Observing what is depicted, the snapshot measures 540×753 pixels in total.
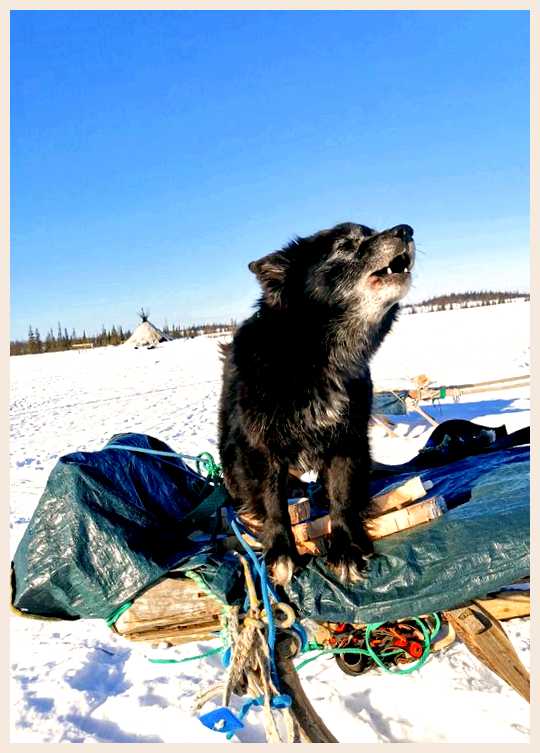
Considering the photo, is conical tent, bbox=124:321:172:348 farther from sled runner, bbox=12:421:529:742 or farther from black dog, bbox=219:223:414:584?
sled runner, bbox=12:421:529:742

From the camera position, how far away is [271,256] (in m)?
3.09

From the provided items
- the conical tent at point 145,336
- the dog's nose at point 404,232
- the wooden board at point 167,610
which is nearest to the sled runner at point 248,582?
the wooden board at point 167,610

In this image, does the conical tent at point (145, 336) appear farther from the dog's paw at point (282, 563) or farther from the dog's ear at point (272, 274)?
the dog's paw at point (282, 563)

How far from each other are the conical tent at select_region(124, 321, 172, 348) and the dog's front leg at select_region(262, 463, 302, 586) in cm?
4955

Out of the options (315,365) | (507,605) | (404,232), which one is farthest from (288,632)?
(404,232)

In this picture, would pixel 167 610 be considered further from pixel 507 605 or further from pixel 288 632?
pixel 507 605

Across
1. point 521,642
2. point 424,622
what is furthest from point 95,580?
point 521,642

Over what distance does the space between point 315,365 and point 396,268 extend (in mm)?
698

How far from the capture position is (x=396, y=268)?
9.45ft

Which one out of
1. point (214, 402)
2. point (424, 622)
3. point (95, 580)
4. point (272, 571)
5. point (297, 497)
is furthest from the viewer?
point (214, 402)

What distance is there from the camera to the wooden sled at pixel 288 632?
2.22 metres

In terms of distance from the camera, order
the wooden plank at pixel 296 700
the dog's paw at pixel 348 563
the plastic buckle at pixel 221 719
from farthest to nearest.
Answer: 1. the dog's paw at pixel 348 563
2. the wooden plank at pixel 296 700
3. the plastic buckle at pixel 221 719

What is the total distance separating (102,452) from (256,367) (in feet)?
3.01

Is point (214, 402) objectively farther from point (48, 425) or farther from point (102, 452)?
point (102, 452)
